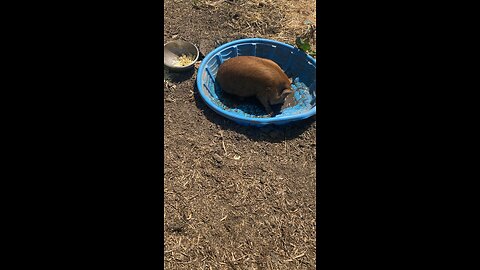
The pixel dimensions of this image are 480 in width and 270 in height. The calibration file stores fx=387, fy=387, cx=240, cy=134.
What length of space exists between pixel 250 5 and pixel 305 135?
2.78 meters

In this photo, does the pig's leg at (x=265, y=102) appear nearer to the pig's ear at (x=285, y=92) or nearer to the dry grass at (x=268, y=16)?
the pig's ear at (x=285, y=92)

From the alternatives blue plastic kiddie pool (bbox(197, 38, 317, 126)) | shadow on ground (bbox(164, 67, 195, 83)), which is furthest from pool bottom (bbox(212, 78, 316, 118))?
shadow on ground (bbox(164, 67, 195, 83))

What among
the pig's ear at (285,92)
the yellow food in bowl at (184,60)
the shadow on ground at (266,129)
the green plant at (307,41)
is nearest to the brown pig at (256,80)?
the pig's ear at (285,92)

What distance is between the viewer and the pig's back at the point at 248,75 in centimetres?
445

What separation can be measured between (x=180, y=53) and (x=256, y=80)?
1276mm

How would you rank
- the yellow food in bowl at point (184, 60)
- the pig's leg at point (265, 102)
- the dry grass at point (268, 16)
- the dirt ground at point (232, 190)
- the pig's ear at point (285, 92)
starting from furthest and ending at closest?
1. the dry grass at point (268, 16)
2. the yellow food in bowl at point (184, 60)
3. the pig's leg at point (265, 102)
4. the pig's ear at point (285, 92)
5. the dirt ground at point (232, 190)

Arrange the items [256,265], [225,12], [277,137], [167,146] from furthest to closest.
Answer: [225,12] → [277,137] → [167,146] → [256,265]

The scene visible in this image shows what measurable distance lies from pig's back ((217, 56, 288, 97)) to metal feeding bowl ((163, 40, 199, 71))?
592 millimetres

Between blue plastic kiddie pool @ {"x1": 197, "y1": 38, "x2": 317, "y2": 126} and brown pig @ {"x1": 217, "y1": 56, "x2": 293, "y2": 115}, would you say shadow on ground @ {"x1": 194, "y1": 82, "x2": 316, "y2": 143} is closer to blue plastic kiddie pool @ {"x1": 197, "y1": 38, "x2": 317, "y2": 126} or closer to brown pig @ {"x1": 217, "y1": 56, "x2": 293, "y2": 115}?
blue plastic kiddie pool @ {"x1": 197, "y1": 38, "x2": 317, "y2": 126}

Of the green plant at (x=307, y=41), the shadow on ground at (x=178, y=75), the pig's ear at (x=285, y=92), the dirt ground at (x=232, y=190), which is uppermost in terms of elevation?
the green plant at (x=307, y=41)

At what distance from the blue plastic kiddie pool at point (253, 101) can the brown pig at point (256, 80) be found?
→ 0.58ft

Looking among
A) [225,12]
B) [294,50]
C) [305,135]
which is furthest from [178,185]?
[225,12]

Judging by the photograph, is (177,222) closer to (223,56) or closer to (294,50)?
(223,56)

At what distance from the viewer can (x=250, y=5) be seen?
607 centimetres
